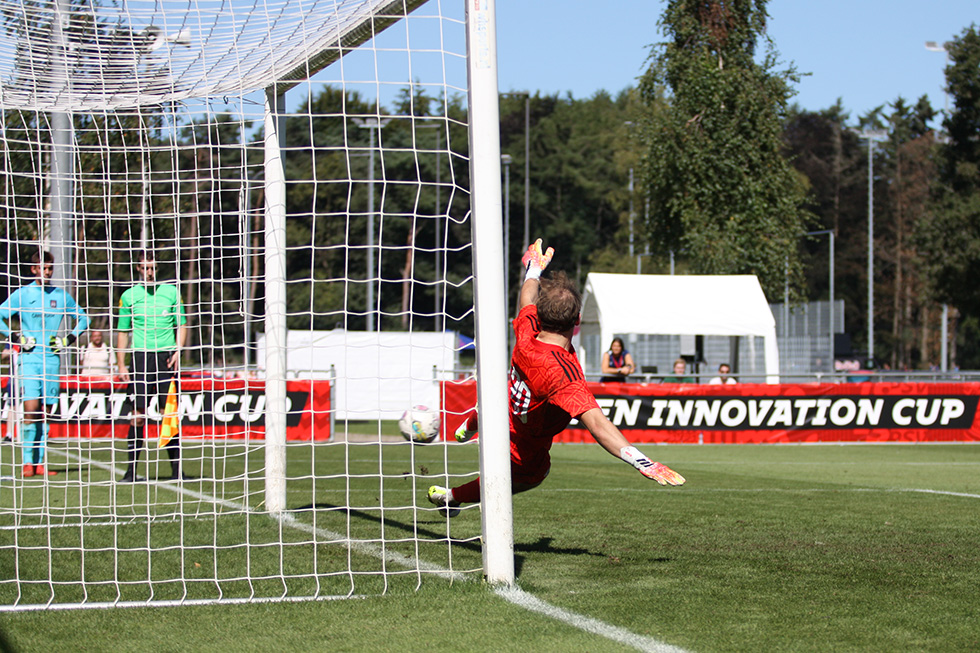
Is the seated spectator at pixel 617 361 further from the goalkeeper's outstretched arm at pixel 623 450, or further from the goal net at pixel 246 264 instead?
the goalkeeper's outstretched arm at pixel 623 450

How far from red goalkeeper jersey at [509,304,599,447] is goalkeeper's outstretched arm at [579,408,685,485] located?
0.24 ft

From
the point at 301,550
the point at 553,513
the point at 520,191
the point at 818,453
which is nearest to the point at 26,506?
the point at 301,550

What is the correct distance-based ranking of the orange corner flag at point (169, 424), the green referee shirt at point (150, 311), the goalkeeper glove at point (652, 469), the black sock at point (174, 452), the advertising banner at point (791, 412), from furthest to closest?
the advertising banner at point (791, 412) < the green referee shirt at point (150, 311) < the black sock at point (174, 452) < the orange corner flag at point (169, 424) < the goalkeeper glove at point (652, 469)

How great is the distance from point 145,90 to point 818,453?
494 inches

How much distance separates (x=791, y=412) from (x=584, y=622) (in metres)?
15.2

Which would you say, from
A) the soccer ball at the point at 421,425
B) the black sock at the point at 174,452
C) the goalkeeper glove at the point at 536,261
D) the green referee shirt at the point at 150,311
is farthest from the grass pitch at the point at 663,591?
the green referee shirt at the point at 150,311

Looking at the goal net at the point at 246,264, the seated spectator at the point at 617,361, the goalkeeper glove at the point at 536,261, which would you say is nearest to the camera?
the goal net at the point at 246,264

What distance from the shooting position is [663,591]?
484 centimetres

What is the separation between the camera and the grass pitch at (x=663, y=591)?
3.97 metres

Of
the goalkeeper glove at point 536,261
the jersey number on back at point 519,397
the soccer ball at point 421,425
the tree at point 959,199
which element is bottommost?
the soccer ball at point 421,425

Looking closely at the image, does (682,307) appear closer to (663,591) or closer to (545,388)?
(545,388)

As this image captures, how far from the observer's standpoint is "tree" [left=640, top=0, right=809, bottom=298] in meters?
33.5

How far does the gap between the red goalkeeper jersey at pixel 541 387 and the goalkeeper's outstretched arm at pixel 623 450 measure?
7 centimetres

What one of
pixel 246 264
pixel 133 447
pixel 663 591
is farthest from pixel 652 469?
pixel 133 447
